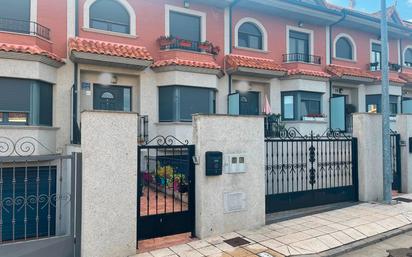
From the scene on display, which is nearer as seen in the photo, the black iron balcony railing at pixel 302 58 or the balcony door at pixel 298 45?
the black iron balcony railing at pixel 302 58

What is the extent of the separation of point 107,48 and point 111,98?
2.06m

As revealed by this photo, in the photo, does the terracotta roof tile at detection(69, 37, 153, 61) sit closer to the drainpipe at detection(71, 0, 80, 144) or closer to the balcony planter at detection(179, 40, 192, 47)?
the drainpipe at detection(71, 0, 80, 144)

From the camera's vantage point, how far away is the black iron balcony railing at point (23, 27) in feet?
31.6

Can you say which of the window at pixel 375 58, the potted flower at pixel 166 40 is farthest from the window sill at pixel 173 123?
the window at pixel 375 58

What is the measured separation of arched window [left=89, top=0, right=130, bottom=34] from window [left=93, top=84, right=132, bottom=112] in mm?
2371

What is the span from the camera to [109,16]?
11469 mm

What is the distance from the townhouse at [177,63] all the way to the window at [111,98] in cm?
4

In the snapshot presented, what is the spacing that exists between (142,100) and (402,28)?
1708cm

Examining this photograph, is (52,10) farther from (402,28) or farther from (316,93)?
(402,28)

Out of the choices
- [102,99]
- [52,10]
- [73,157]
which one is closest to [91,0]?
[52,10]

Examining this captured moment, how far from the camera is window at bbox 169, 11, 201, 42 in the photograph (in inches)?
499

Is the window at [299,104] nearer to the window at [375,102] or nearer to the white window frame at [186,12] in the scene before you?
the window at [375,102]

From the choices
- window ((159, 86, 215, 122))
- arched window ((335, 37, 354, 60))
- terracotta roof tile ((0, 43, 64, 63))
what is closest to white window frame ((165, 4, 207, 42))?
window ((159, 86, 215, 122))

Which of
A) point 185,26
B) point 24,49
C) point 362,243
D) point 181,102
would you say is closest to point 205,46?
point 185,26
